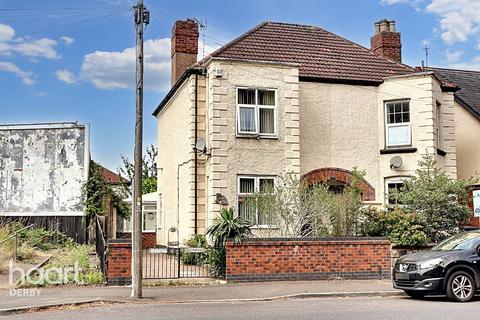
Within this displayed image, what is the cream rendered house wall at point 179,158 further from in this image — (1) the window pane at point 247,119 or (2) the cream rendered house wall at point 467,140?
(2) the cream rendered house wall at point 467,140

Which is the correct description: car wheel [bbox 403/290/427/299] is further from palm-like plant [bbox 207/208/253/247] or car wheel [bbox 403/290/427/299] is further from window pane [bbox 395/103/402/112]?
window pane [bbox 395/103/402/112]

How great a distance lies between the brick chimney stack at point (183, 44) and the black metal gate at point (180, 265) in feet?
27.9

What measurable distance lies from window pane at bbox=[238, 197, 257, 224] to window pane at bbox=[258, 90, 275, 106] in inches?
130

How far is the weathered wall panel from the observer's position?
80.0ft

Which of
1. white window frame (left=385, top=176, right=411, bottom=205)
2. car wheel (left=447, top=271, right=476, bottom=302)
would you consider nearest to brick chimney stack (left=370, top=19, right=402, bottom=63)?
white window frame (left=385, top=176, right=411, bottom=205)

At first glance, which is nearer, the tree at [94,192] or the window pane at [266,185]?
the window pane at [266,185]

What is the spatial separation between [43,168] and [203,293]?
495 inches

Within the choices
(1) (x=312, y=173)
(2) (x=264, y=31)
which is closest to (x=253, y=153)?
(1) (x=312, y=173)

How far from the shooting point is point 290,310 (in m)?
12.0

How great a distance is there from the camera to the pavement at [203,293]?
43.0ft

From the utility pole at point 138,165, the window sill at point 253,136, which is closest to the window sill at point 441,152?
the window sill at point 253,136

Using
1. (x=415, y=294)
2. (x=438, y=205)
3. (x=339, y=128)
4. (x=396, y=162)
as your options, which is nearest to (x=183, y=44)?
(x=339, y=128)

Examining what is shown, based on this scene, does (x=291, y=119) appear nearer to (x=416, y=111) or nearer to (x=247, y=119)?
(x=247, y=119)

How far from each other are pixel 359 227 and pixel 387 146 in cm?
522
